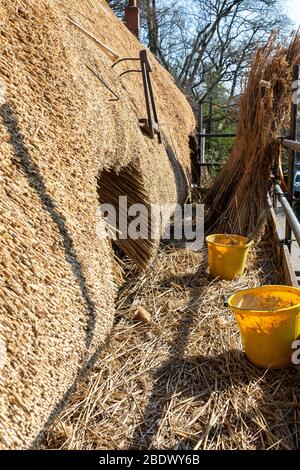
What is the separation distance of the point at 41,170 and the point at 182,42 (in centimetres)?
1729

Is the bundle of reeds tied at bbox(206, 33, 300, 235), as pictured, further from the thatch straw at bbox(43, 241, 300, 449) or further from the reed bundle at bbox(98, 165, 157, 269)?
the thatch straw at bbox(43, 241, 300, 449)

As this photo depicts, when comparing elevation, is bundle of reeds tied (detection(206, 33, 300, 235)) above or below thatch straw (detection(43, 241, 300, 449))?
above

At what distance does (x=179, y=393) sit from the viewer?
1610 millimetres

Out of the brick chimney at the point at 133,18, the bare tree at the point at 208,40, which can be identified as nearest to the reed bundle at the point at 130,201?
the brick chimney at the point at 133,18

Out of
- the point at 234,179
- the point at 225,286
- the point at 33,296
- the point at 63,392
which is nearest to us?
the point at 33,296

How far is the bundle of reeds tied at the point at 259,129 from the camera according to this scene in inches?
135

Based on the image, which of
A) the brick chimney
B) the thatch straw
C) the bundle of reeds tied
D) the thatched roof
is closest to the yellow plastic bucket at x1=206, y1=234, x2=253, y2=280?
the thatch straw

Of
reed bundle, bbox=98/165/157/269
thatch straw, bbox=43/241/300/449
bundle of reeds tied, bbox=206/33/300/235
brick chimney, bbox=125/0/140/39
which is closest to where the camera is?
thatch straw, bbox=43/241/300/449

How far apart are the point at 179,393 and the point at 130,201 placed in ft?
4.55

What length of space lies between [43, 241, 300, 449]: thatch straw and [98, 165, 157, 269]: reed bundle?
0.41m

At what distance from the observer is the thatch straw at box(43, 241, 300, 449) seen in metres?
1.38

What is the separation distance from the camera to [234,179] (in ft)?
12.6
